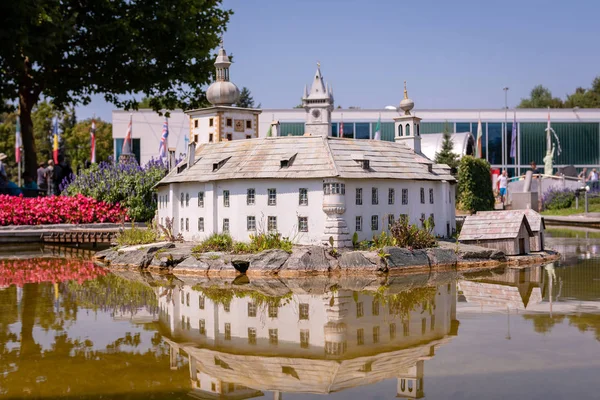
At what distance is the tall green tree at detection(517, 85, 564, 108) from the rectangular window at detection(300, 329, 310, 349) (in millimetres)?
102712

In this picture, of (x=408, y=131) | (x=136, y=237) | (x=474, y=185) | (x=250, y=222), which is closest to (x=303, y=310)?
(x=250, y=222)

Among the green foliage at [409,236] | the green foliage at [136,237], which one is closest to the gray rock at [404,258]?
the green foliage at [409,236]

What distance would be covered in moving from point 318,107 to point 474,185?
637 inches

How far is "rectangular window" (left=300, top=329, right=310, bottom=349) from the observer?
1427 centimetres

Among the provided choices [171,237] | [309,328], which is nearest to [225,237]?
[171,237]

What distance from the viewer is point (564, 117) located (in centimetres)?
7981

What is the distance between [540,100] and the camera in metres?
116

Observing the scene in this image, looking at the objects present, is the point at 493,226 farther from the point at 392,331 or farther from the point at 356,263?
the point at 392,331

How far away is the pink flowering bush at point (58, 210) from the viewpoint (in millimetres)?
40219

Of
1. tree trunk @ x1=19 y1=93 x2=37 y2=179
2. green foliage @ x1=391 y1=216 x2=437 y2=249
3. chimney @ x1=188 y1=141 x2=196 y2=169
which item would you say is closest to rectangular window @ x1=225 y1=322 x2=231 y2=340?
green foliage @ x1=391 y1=216 x2=437 y2=249

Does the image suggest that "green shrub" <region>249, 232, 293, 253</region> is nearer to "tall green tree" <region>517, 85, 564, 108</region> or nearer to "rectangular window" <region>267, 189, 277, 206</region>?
"rectangular window" <region>267, 189, 277, 206</region>

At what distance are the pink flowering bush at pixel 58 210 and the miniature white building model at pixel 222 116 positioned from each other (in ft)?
21.3

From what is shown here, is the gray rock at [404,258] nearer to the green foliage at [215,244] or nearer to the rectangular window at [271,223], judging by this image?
the rectangular window at [271,223]

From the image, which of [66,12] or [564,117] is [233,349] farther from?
[564,117]
